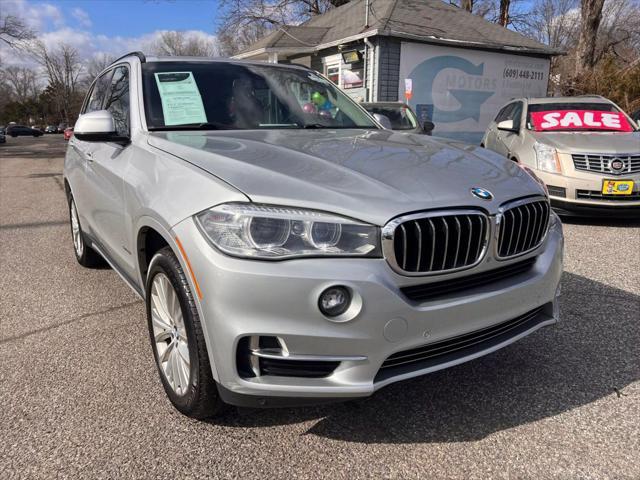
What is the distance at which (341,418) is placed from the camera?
2449 mm

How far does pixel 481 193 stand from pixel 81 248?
12.4 ft

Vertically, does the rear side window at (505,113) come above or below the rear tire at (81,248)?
above

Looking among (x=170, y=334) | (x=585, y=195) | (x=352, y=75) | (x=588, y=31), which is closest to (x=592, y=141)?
(x=585, y=195)

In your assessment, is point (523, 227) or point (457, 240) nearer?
point (457, 240)

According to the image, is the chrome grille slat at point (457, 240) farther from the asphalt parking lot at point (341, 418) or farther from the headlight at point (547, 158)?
the headlight at point (547, 158)

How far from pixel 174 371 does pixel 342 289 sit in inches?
39.9

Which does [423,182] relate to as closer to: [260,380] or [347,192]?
[347,192]

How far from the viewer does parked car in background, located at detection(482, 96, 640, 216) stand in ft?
20.2

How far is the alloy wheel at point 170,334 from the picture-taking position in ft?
7.59

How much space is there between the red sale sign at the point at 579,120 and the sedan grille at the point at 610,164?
1.19 m

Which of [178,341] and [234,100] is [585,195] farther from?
[178,341]

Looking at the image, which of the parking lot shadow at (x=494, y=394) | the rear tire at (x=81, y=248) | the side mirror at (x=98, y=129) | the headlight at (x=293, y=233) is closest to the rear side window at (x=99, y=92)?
the rear tire at (x=81, y=248)

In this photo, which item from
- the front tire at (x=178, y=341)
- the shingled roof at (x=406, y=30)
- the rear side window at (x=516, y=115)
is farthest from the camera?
the shingled roof at (x=406, y=30)

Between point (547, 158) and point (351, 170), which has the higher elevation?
point (351, 170)
